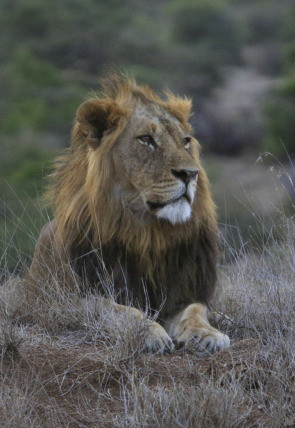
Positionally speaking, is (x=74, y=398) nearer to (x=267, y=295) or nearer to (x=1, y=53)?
(x=267, y=295)

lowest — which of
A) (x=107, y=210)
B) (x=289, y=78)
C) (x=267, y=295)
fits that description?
(x=289, y=78)

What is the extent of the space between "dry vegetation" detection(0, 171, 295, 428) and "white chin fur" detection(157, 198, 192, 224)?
45cm

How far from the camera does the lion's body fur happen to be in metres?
4.88

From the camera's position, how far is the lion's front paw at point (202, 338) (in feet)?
14.6

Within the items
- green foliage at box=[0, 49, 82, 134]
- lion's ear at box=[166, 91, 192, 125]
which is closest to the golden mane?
lion's ear at box=[166, 91, 192, 125]

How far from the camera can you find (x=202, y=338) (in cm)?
452

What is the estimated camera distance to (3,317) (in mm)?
4660

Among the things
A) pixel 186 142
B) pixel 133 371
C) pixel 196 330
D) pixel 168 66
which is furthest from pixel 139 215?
pixel 168 66

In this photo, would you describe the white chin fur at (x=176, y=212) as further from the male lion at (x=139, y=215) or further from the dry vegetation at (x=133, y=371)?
the dry vegetation at (x=133, y=371)

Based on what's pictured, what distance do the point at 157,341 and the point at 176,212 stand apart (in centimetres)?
68

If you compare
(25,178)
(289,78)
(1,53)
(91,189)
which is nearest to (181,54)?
(289,78)

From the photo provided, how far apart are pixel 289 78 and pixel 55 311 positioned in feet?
72.9

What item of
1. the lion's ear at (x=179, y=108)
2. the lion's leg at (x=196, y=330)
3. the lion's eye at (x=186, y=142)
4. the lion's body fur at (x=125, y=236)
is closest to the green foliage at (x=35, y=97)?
the lion's ear at (x=179, y=108)

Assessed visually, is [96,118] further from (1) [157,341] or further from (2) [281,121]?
(2) [281,121]
